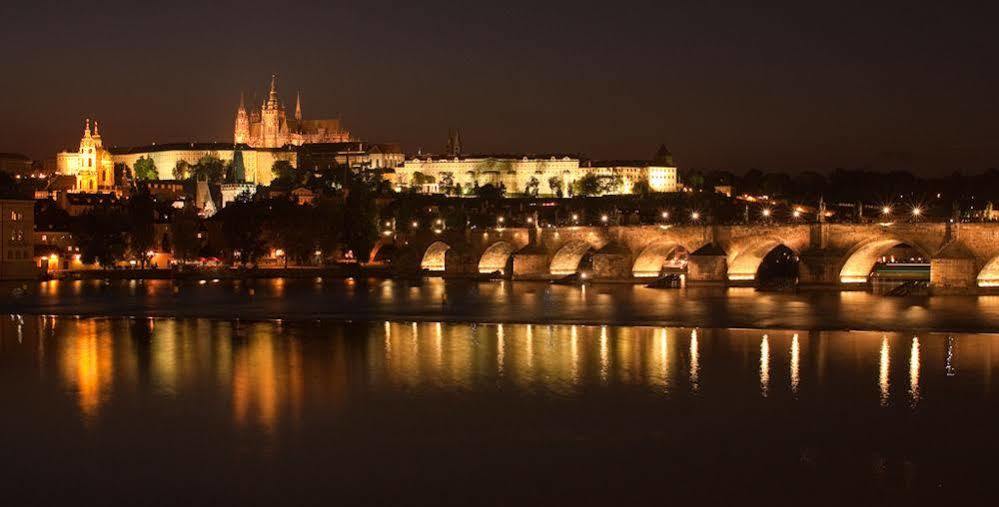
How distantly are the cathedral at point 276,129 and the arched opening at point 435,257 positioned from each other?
99417mm

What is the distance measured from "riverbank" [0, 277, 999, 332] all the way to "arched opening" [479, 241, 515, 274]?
855 centimetres

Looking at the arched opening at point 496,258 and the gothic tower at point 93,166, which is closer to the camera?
the arched opening at point 496,258

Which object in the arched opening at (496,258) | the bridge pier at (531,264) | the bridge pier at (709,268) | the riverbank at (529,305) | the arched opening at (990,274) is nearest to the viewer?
the riverbank at (529,305)

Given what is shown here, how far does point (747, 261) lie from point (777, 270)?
806 inches

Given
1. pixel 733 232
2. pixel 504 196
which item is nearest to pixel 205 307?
pixel 733 232

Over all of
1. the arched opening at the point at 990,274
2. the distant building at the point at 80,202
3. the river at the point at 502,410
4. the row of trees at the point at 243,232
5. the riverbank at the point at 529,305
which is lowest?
the river at the point at 502,410

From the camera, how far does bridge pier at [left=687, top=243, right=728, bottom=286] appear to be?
52.1 m

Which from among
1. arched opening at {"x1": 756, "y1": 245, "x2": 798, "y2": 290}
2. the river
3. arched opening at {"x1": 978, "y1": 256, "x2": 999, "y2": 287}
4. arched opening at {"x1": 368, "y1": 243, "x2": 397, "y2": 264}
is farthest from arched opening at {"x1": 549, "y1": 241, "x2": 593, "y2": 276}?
the river

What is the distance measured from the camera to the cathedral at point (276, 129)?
172 m

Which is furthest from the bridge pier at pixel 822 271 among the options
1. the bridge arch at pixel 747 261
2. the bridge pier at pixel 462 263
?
the bridge pier at pixel 462 263

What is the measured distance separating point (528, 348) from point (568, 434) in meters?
10.8

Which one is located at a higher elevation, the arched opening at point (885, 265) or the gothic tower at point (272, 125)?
the gothic tower at point (272, 125)

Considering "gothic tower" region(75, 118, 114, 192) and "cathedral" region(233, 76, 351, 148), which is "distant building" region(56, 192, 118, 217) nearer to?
"gothic tower" region(75, 118, 114, 192)

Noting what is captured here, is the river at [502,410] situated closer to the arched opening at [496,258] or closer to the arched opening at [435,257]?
the arched opening at [496,258]
